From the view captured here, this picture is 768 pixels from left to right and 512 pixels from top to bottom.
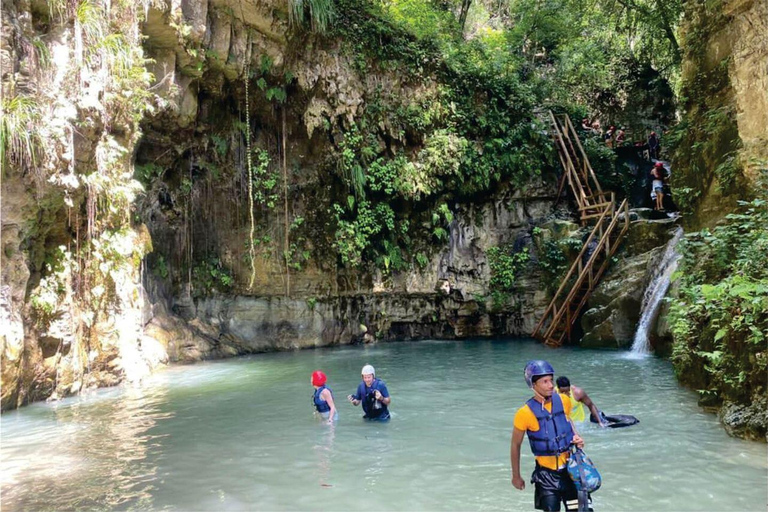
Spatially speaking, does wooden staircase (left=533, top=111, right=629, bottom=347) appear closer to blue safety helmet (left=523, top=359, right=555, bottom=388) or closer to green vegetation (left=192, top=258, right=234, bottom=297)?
green vegetation (left=192, top=258, right=234, bottom=297)

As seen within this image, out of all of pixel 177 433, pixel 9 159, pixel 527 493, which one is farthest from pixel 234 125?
pixel 527 493

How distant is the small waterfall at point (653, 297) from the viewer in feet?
41.5

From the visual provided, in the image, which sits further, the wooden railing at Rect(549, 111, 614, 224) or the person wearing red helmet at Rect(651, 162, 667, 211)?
the wooden railing at Rect(549, 111, 614, 224)

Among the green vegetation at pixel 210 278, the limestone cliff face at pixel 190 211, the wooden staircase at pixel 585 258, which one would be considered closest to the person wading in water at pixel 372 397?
the limestone cliff face at pixel 190 211

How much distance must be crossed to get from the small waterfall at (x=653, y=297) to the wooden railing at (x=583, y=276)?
2.48 metres

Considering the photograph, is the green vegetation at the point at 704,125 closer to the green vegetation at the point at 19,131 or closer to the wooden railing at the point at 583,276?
the wooden railing at the point at 583,276

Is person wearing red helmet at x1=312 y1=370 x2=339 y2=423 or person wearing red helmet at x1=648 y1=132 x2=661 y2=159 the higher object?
person wearing red helmet at x1=648 y1=132 x2=661 y2=159

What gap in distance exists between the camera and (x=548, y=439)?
3498 mm

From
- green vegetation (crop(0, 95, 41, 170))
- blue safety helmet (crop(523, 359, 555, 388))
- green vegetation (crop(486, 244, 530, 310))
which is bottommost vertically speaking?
blue safety helmet (crop(523, 359, 555, 388))

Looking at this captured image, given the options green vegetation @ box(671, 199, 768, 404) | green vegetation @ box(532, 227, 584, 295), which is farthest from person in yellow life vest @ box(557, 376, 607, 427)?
→ green vegetation @ box(532, 227, 584, 295)

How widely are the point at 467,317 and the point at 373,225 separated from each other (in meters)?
5.04

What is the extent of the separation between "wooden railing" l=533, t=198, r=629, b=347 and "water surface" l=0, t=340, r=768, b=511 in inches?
204

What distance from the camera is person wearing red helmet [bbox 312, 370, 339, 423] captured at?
285 inches

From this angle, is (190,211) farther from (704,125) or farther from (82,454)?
(704,125)
